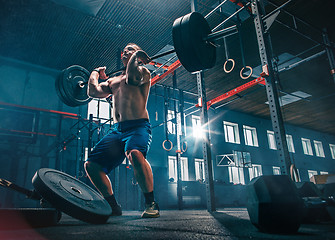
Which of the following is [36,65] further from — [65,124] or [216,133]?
[216,133]

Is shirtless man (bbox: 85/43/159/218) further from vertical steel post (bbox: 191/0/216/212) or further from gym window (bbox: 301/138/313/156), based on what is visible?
gym window (bbox: 301/138/313/156)

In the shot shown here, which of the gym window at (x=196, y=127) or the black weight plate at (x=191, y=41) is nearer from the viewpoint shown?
the black weight plate at (x=191, y=41)

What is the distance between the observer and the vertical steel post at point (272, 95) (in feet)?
7.58

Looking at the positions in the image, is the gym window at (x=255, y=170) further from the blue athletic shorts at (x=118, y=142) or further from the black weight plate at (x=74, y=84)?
the blue athletic shorts at (x=118, y=142)

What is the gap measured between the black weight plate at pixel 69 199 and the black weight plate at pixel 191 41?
3.52ft

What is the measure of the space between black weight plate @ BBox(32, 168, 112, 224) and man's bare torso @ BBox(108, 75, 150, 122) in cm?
61

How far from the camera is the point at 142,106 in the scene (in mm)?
1866

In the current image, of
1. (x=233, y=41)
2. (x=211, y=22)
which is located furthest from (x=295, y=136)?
(x=211, y=22)

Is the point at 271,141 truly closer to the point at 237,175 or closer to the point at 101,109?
the point at 237,175

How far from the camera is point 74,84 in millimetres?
2494

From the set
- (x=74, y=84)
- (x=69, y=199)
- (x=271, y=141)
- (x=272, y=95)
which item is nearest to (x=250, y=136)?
(x=271, y=141)

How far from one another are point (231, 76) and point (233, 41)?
6.42 ft

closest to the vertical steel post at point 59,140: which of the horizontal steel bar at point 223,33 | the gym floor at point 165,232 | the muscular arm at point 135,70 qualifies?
the muscular arm at point 135,70

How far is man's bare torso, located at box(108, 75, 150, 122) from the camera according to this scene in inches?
71.3
